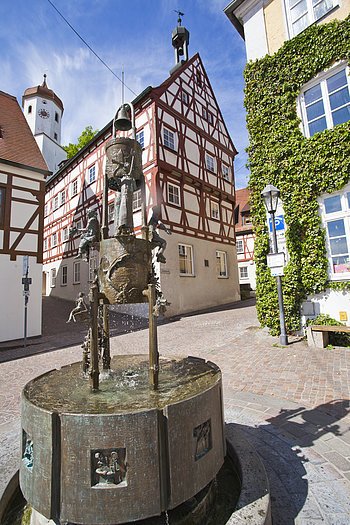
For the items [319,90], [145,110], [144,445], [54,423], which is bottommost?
[144,445]

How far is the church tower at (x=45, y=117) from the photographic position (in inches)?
1436

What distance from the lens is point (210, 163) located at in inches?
744

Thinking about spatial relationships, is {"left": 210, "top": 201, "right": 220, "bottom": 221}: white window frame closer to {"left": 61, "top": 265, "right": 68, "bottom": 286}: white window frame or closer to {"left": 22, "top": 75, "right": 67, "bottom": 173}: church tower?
{"left": 61, "top": 265, "right": 68, "bottom": 286}: white window frame

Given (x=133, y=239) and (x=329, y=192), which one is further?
(x=329, y=192)

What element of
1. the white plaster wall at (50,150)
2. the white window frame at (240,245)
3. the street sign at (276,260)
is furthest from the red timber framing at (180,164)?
the white plaster wall at (50,150)

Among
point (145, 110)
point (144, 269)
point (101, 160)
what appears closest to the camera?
point (144, 269)

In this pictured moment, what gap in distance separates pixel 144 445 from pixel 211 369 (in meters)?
1.33

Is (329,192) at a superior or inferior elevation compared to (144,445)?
superior

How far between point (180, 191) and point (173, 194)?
0.61m

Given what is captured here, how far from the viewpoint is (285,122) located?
8.79 m

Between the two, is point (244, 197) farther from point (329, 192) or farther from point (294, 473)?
point (294, 473)

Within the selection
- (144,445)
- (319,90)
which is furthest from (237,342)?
(319,90)

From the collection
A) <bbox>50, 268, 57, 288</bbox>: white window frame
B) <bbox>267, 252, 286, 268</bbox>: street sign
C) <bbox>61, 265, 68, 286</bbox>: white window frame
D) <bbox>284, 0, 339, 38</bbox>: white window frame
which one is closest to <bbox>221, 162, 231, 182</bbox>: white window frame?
<bbox>284, 0, 339, 38</bbox>: white window frame

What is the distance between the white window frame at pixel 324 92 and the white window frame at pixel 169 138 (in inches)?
319
